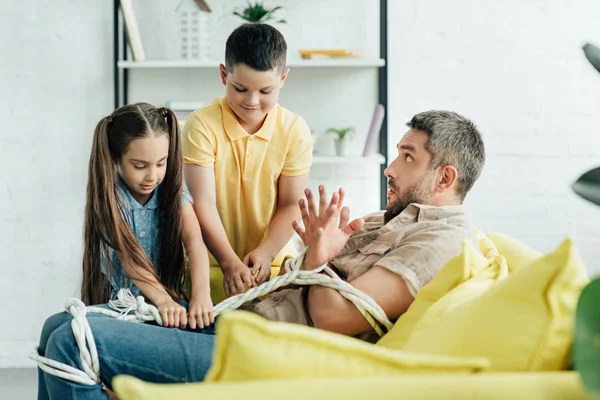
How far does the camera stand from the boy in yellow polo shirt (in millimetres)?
1820

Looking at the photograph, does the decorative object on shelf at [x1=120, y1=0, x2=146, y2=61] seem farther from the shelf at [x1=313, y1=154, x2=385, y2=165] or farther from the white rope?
the white rope

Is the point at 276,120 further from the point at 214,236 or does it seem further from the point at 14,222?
the point at 14,222

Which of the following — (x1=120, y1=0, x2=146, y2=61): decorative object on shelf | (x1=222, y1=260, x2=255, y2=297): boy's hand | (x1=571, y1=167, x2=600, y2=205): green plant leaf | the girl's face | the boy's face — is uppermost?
(x1=120, y1=0, x2=146, y2=61): decorative object on shelf

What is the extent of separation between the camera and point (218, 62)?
10.0 feet

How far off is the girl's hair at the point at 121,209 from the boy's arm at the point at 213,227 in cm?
12

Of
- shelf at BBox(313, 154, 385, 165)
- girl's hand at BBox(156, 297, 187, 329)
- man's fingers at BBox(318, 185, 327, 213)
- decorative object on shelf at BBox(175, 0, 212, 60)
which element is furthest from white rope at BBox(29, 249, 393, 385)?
decorative object on shelf at BBox(175, 0, 212, 60)

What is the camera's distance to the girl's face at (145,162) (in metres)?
1.68

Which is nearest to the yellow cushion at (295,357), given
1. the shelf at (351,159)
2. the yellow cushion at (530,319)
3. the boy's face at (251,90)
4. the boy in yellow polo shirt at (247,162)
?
the yellow cushion at (530,319)

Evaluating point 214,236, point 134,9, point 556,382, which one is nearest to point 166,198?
point 214,236

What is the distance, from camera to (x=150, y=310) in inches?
58.4

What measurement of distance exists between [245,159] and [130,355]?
83 centimetres

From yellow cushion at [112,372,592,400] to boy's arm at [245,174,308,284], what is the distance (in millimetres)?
1089

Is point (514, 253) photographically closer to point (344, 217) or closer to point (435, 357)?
point (344, 217)

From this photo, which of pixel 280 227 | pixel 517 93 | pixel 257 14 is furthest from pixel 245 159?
pixel 517 93
